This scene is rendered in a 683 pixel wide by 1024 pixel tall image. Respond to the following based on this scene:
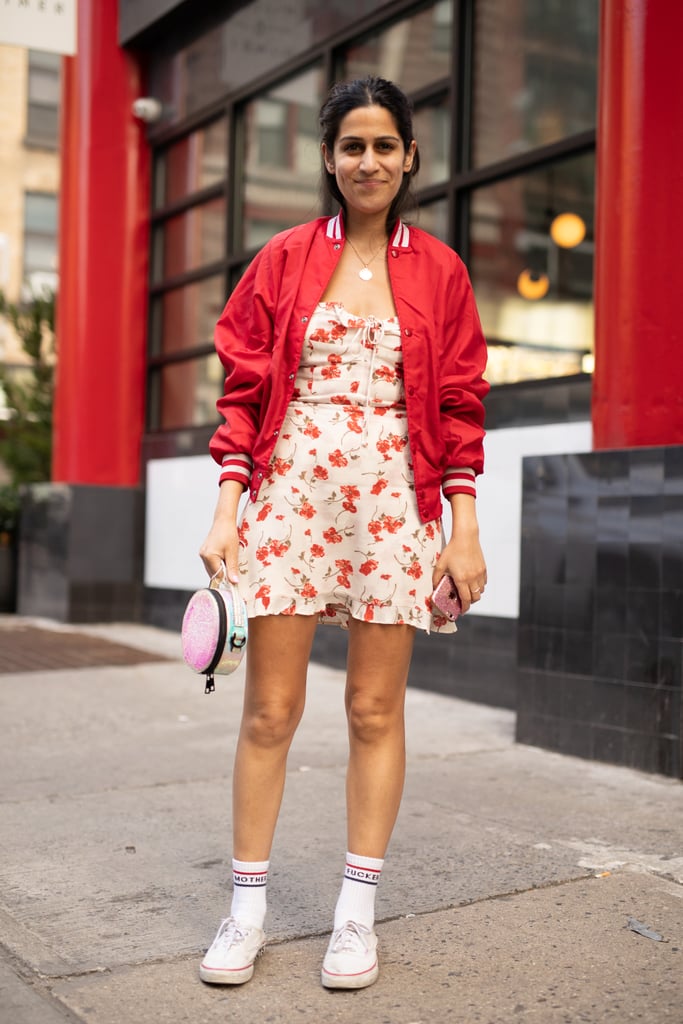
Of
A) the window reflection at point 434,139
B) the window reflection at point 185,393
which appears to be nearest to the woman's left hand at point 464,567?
→ the window reflection at point 434,139

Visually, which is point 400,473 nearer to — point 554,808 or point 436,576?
point 436,576

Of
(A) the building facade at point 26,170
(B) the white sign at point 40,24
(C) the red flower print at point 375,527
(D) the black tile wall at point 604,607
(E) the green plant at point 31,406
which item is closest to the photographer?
(C) the red flower print at point 375,527

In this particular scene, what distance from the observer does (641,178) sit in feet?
16.2

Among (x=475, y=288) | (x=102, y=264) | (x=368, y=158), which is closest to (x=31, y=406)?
(x=102, y=264)

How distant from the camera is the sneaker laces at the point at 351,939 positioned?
8.79ft

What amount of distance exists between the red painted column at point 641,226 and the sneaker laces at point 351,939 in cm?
279

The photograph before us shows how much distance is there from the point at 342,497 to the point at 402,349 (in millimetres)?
369

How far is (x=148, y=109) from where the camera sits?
409 inches

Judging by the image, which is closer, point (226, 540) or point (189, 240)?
point (226, 540)

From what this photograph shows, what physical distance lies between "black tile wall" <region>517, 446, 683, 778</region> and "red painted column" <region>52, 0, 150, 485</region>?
19.8 feet

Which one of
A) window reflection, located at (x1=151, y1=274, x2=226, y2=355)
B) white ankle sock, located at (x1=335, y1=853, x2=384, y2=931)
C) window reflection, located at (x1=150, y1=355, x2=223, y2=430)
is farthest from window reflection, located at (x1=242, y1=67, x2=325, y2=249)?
white ankle sock, located at (x1=335, y1=853, x2=384, y2=931)

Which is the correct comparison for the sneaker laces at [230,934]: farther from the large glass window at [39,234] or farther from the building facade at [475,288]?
the large glass window at [39,234]

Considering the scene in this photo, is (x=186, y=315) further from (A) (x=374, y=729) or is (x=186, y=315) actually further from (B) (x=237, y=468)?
(A) (x=374, y=729)

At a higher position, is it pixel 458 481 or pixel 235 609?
pixel 458 481
